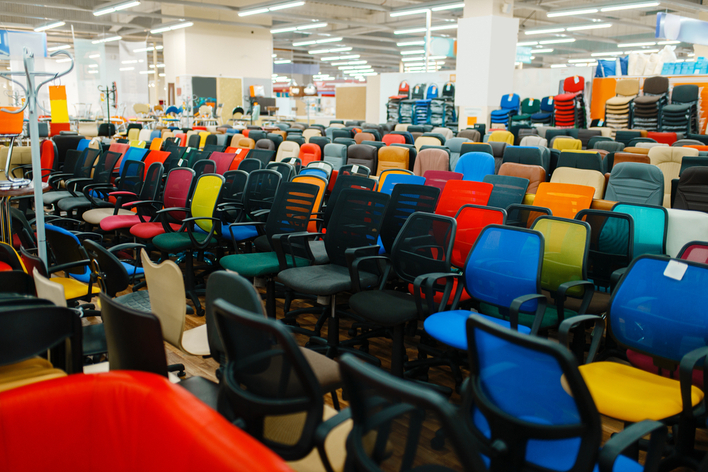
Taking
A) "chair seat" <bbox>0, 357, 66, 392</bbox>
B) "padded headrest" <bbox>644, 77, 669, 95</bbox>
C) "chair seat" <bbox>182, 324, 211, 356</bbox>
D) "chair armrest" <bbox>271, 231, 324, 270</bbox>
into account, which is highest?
"padded headrest" <bbox>644, 77, 669, 95</bbox>

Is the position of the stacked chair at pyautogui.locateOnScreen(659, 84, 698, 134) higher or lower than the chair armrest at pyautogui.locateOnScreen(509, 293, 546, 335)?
higher

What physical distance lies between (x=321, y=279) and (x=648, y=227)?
1991 millimetres

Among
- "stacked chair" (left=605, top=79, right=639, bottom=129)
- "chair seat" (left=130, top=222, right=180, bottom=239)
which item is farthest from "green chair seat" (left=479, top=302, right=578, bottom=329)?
"stacked chair" (left=605, top=79, right=639, bottom=129)

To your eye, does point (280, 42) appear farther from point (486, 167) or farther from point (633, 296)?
point (633, 296)

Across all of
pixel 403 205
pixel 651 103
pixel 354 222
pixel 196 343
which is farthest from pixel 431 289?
pixel 651 103

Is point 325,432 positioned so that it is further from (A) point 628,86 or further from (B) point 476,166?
(A) point 628,86

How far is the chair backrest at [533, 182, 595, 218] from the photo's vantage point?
3740 mm

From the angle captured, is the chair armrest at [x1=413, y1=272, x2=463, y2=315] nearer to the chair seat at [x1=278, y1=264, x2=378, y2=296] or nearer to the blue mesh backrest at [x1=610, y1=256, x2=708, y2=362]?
the chair seat at [x1=278, y1=264, x2=378, y2=296]

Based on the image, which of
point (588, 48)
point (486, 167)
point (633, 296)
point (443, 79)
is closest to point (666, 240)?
point (633, 296)

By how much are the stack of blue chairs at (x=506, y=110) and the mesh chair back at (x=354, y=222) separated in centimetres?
884

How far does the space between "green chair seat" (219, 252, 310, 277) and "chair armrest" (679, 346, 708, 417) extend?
7.58 feet

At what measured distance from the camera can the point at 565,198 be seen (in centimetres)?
383

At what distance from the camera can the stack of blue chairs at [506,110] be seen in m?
11.4

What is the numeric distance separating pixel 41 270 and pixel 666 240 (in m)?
3.35
